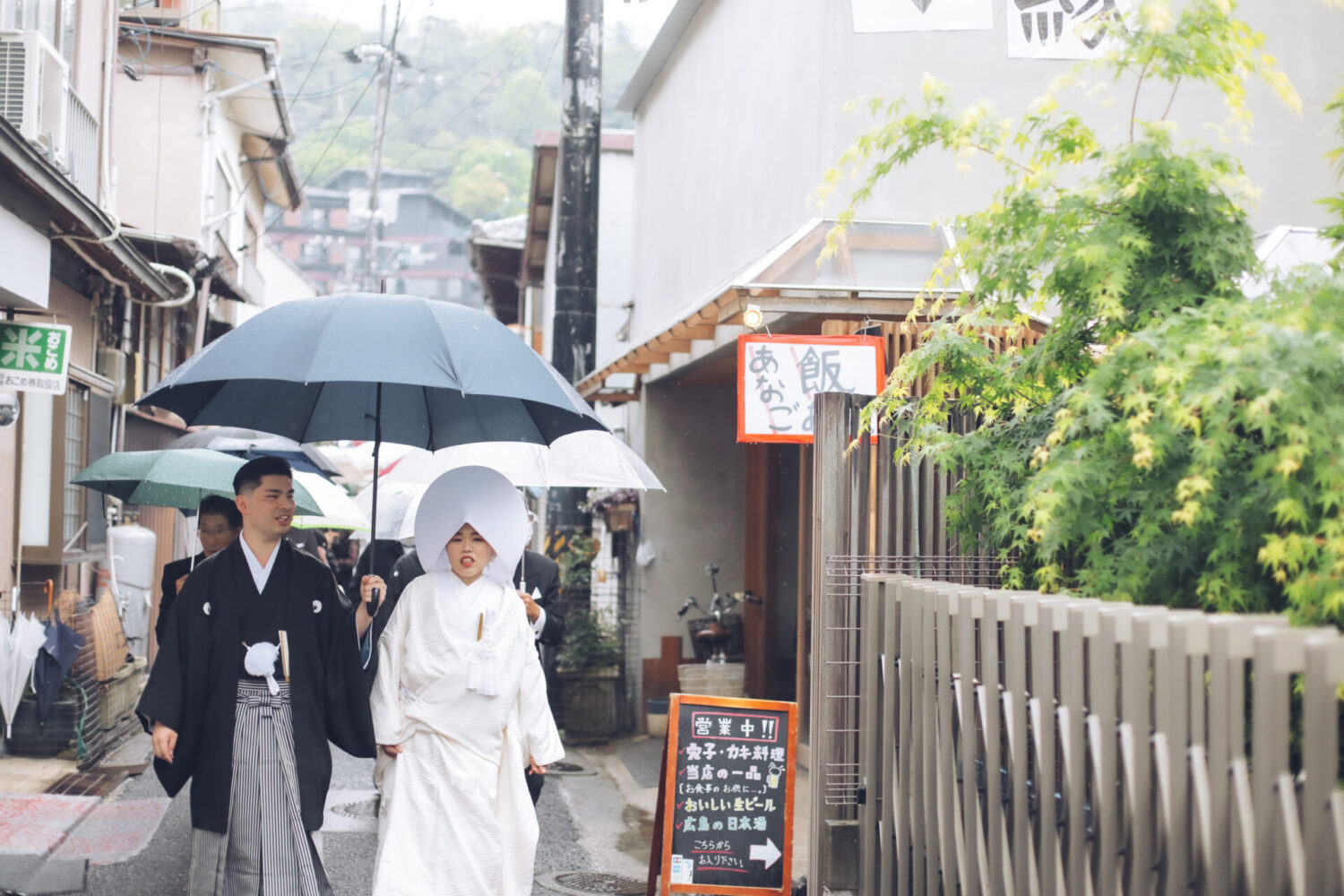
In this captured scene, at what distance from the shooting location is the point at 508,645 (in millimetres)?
5574

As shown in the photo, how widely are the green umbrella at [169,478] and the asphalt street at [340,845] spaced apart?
2158mm

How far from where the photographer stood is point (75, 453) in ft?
38.9

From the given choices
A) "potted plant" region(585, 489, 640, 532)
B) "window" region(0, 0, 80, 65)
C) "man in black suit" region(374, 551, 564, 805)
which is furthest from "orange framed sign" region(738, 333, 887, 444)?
"window" region(0, 0, 80, 65)

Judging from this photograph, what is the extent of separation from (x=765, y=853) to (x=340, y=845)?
9.91ft

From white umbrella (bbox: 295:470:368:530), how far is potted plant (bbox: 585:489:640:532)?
12.7ft

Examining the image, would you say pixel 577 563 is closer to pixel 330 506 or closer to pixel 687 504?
pixel 687 504

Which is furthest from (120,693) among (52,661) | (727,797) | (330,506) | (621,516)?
(727,797)

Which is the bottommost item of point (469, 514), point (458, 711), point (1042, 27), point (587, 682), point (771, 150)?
point (587, 682)

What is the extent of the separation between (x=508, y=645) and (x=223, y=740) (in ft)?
4.06

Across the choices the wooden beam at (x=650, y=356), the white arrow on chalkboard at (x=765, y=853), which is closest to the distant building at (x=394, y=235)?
the wooden beam at (x=650, y=356)

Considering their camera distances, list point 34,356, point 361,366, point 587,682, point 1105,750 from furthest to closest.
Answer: point 587,682
point 34,356
point 361,366
point 1105,750

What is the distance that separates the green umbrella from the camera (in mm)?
8289

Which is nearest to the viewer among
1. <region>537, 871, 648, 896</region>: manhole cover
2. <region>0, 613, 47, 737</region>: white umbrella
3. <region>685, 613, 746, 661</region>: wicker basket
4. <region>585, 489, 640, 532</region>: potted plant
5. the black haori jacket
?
the black haori jacket

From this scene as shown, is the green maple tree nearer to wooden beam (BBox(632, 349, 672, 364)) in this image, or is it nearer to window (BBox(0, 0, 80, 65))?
wooden beam (BBox(632, 349, 672, 364))
